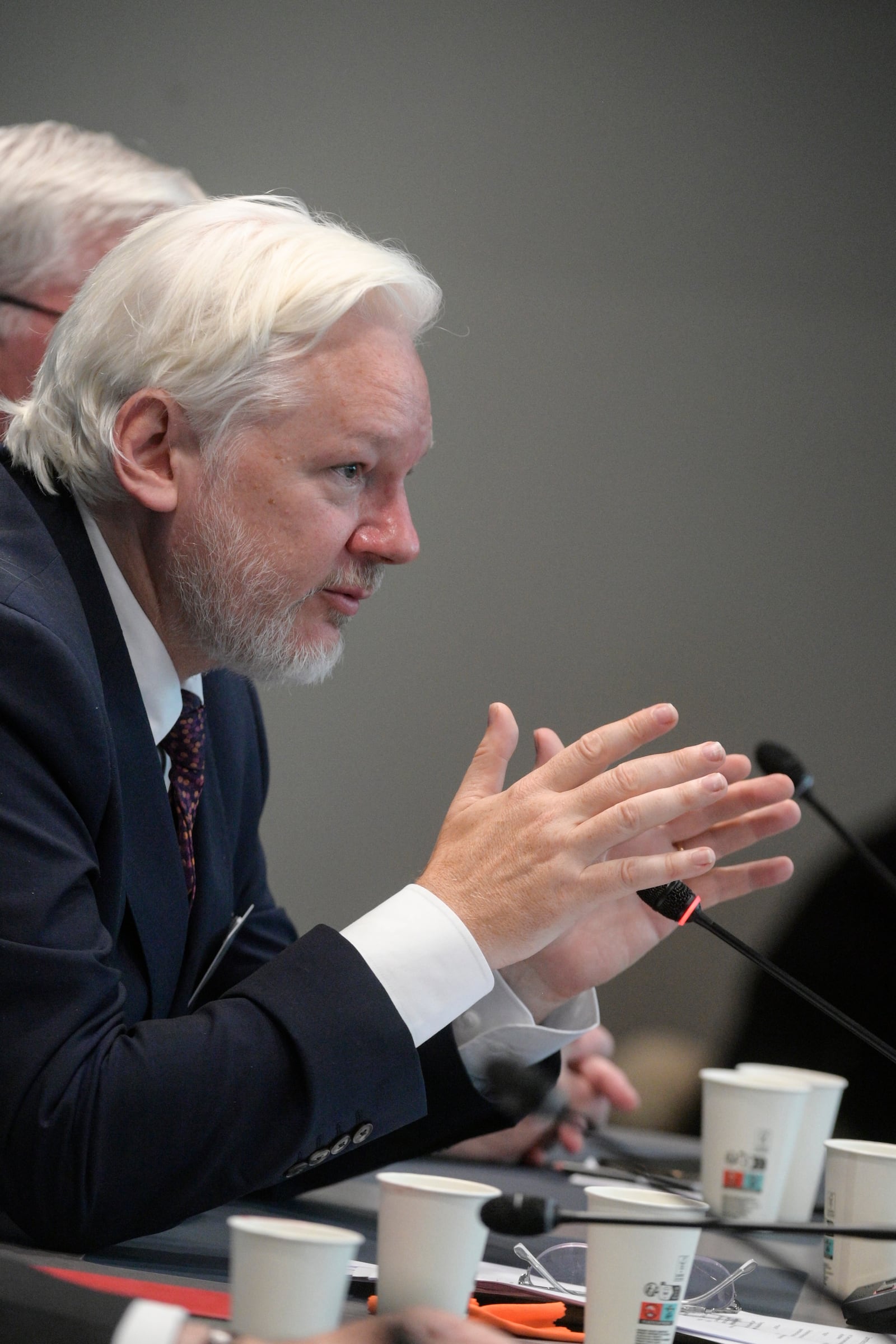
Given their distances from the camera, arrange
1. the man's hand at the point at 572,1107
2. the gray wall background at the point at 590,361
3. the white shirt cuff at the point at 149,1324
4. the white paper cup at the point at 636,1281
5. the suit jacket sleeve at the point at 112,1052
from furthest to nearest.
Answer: the gray wall background at the point at 590,361 < the man's hand at the point at 572,1107 < the suit jacket sleeve at the point at 112,1052 < the white paper cup at the point at 636,1281 < the white shirt cuff at the point at 149,1324

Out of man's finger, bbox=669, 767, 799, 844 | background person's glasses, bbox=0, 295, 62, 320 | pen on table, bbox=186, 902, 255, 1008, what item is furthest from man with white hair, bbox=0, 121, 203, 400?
man's finger, bbox=669, 767, 799, 844

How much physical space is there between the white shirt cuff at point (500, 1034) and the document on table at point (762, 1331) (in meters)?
0.33

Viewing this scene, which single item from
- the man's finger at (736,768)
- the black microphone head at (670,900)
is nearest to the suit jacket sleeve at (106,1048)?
the black microphone head at (670,900)

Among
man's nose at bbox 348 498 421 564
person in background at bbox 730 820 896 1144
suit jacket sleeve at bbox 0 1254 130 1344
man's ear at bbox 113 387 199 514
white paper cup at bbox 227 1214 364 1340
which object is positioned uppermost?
man's ear at bbox 113 387 199 514

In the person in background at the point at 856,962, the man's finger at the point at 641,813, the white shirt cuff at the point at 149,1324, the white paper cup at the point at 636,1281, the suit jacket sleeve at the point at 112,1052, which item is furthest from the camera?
the person in background at the point at 856,962

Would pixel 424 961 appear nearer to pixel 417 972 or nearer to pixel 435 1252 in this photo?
pixel 417 972

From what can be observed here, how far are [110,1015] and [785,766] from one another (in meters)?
0.65

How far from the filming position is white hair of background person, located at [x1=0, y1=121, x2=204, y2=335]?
64.3 inches

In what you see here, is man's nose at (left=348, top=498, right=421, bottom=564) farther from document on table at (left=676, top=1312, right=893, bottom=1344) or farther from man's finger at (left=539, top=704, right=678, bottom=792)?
document on table at (left=676, top=1312, right=893, bottom=1344)

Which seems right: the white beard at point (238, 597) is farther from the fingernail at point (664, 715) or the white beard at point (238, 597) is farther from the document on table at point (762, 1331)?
the document on table at point (762, 1331)

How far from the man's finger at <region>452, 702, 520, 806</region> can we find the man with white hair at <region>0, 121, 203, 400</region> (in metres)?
0.87

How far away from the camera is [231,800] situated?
1344mm

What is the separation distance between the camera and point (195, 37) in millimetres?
2588

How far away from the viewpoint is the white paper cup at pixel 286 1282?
24.1 inches
